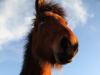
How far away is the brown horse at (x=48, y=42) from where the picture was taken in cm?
512

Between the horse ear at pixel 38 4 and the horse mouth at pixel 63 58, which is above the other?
the horse ear at pixel 38 4

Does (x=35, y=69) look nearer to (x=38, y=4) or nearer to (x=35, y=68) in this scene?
(x=35, y=68)

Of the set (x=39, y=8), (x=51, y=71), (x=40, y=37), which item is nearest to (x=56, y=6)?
(x=39, y=8)

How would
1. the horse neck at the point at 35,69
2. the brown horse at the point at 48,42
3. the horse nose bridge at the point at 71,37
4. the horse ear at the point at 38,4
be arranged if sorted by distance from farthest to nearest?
the horse ear at the point at 38,4
the horse neck at the point at 35,69
the brown horse at the point at 48,42
the horse nose bridge at the point at 71,37

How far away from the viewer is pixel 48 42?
18.8 ft

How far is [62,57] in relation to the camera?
5215mm

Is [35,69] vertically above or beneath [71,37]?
beneath

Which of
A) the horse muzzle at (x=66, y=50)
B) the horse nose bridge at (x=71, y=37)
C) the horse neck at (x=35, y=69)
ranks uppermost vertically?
the horse nose bridge at (x=71, y=37)

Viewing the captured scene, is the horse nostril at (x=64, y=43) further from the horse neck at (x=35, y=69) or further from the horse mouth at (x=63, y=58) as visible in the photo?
the horse neck at (x=35, y=69)

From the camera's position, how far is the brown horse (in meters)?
5.12

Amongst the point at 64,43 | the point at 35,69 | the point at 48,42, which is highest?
the point at 48,42

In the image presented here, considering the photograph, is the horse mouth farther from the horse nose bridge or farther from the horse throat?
the horse throat

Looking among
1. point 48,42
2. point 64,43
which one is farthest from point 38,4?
point 64,43

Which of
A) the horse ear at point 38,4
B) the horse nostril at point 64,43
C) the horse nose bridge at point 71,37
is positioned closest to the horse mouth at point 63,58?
the horse nostril at point 64,43
